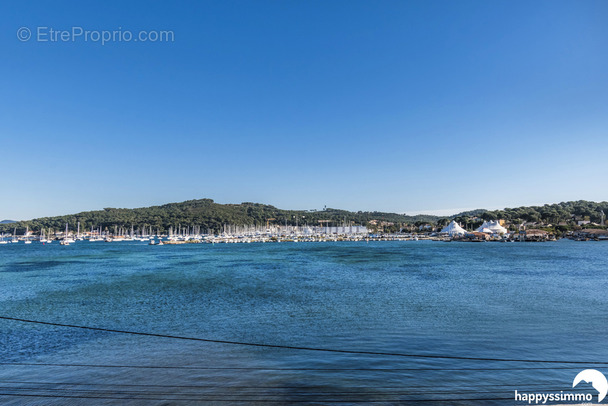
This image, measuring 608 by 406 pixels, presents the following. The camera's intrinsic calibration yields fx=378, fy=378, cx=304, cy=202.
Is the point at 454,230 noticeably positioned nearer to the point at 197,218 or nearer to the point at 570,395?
the point at 197,218

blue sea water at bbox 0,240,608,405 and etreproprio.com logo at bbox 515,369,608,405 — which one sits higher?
etreproprio.com logo at bbox 515,369,608,405

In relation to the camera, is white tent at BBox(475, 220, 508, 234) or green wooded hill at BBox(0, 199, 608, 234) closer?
white tent at BBox(475, 220, 508, 234)

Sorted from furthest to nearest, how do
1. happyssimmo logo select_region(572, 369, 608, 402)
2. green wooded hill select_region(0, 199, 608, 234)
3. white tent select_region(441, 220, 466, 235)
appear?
1. green wooded hill select_region(0, 199, 608, 234)
2. white tent select_region(441, 220, 466, 235)
3. happyssimmo logo select_region(572, 369, 608, 402)

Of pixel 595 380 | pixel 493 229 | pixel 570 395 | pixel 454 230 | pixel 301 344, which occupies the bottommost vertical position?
pixel 454 230

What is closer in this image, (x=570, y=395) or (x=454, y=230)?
(x=570, y=395)

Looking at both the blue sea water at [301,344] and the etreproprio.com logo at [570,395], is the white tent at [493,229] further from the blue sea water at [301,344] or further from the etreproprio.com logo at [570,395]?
the etreproprio.com logo at [570,395]

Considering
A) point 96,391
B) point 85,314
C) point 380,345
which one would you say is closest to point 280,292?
point 85,314

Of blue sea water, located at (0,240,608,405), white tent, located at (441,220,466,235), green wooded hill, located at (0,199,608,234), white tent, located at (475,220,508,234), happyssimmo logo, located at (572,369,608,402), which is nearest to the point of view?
happyssimmo logo, located at (572,369,608,402)

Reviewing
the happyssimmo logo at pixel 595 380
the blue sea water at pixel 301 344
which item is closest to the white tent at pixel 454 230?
the blue sea water at pixel 301 344

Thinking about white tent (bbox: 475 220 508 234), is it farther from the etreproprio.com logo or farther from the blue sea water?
the etreproprio.com logo

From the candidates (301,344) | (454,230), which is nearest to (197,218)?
(454,230)

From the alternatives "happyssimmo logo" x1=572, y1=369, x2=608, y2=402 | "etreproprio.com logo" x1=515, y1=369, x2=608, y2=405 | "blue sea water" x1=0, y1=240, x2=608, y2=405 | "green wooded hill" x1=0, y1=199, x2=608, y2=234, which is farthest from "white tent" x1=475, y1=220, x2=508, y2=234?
"etreproprio.com logo" x1=515, y1=369, x2=608, y2=405

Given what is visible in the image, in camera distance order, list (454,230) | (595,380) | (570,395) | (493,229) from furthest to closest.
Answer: (454,230) < (493,229) < (595,380) < (570,395)

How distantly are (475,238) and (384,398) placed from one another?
117 m
